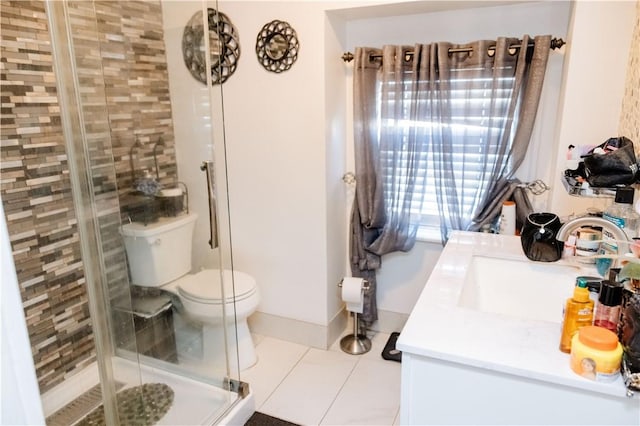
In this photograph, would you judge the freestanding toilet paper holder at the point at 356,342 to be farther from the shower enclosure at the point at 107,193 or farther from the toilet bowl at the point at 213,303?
the shower enclosure at the point at 107,193

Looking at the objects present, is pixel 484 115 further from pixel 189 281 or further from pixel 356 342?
pixel 189 281

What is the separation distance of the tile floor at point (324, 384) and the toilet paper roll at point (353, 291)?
0.34m

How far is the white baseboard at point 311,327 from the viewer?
2686 millimetres

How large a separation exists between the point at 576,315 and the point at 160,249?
1905mm

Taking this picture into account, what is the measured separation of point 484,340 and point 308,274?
162 centimetres

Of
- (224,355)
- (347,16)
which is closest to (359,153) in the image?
(347,16)

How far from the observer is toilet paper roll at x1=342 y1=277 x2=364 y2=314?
252 centimetres

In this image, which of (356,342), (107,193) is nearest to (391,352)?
(356,342)

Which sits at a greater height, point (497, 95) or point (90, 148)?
point (497, 95)

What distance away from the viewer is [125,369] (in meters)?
1.96

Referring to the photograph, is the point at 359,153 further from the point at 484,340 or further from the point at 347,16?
the point at 484,340

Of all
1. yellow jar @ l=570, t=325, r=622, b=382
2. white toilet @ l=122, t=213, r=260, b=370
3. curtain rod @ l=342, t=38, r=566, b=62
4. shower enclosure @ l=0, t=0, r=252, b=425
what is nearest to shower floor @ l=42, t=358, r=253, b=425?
shower enclosure @ l=0, t=0, r=252, b=425

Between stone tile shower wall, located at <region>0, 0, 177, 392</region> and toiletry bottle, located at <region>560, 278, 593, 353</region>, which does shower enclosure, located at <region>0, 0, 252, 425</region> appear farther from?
toiletry bottle, located at <region>560, 278, 593, 353</region>

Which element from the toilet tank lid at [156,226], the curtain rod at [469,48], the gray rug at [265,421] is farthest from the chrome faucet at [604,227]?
the toilet tank lid at [156,226]
